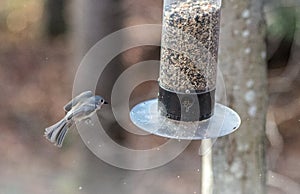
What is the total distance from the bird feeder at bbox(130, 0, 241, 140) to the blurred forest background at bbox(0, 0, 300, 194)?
189 cm

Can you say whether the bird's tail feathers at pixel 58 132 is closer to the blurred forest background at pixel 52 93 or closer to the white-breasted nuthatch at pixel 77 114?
the white-breasted nuthatch at pixel 77 114

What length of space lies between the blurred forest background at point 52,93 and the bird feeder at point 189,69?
74.4 inches

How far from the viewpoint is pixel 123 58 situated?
4.26 meters

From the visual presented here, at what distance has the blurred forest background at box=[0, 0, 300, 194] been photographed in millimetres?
4223

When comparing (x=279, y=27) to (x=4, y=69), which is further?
(x=4, y=69)

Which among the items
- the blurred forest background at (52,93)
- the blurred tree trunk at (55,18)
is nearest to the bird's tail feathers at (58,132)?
the blurred forest background at (52,93)

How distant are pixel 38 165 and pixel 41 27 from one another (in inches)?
48.2

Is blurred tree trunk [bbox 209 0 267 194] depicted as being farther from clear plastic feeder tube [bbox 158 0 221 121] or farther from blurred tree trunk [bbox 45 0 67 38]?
blurred tree trunk [bbox 45 0 67 38]

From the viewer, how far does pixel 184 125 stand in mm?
1672

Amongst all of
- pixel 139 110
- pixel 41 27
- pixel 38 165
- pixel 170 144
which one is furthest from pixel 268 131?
pixel 139 110

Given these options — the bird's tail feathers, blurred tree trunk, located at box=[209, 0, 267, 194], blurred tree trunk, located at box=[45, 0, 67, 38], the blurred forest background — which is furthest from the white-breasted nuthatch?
blurred tree trunk, located at box=[45, 0, 67, 38]

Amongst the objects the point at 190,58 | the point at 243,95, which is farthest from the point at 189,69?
the point at 243,95

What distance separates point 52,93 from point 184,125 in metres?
3.28

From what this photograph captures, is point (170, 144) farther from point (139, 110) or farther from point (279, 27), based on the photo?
point (139, 110)
